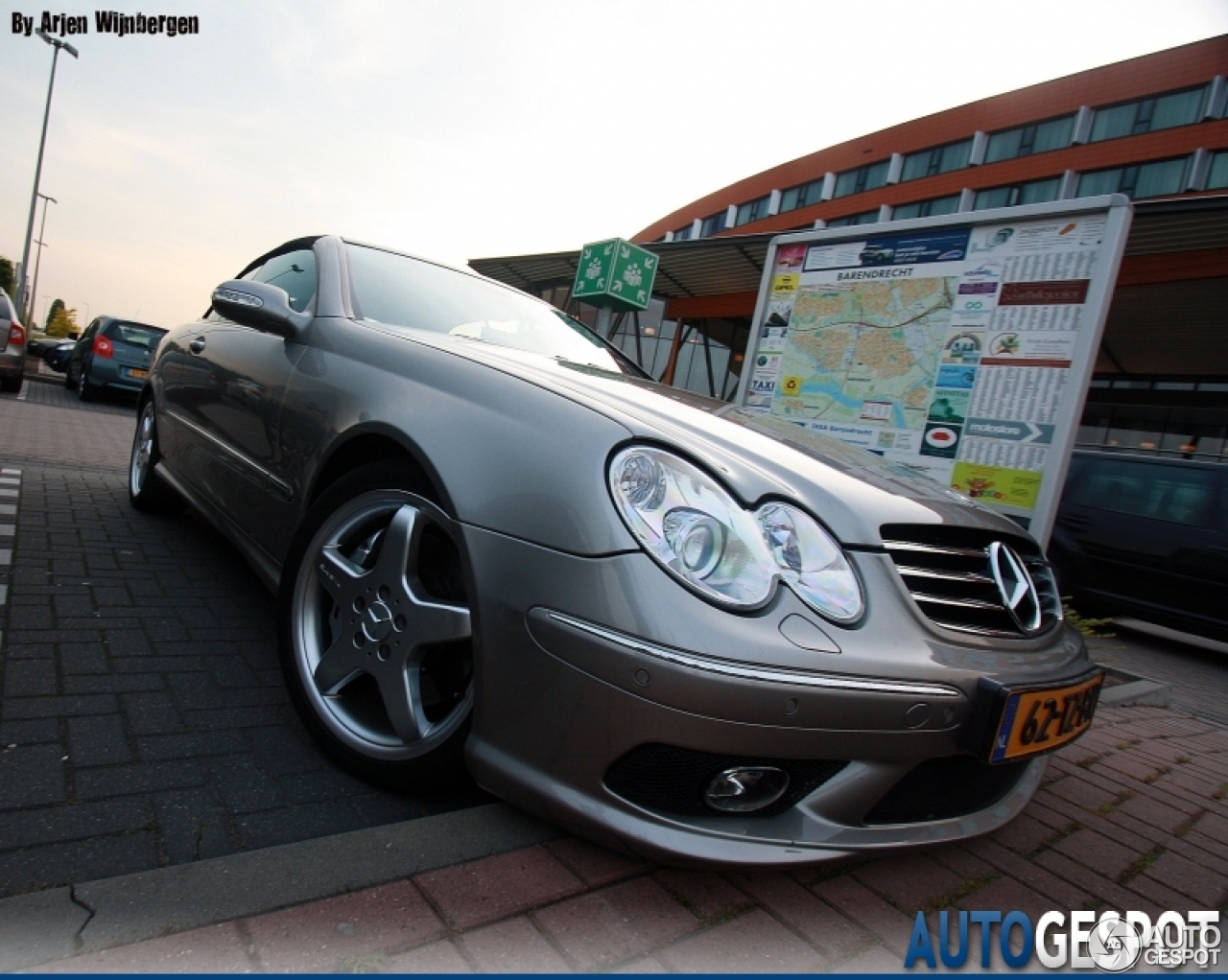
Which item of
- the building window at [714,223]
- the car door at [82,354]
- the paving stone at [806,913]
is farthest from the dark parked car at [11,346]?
the building window at [714,223]

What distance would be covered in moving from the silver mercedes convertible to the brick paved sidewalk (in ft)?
0.54

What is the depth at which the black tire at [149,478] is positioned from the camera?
421cm

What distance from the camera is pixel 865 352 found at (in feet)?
15.3

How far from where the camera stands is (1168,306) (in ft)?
39.6

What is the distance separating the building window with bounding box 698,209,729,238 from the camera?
4203 cm

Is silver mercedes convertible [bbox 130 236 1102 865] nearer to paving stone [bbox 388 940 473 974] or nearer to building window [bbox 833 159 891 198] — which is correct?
paving stone [bbox 388 940 473 974]

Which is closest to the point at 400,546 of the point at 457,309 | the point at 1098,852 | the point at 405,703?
the point at 405,703

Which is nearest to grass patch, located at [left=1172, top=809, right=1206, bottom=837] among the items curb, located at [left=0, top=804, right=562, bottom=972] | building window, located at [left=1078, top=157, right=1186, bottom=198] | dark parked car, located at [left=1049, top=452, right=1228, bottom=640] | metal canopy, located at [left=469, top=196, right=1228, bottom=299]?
curb, located at [left=0, top=804, right=562, bottom=972]

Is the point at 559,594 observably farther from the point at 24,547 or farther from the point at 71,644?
the point at 24,547

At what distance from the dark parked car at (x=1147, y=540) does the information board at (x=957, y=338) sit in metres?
3.18

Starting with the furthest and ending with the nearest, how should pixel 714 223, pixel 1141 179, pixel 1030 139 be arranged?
pixel 714 223
pixel 1030 139
pixel 1141 179

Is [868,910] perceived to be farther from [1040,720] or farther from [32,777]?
[32,777]

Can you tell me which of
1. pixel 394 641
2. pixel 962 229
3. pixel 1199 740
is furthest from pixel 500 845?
pixel 962 229

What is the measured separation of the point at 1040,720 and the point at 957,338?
120 inches
